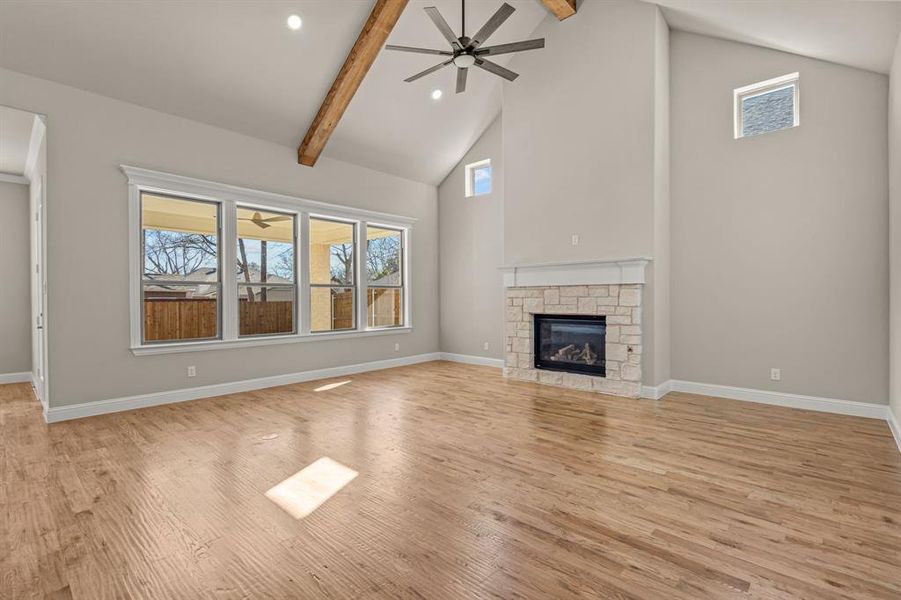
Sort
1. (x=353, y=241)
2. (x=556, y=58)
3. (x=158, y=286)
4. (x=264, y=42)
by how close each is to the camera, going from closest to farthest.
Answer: (x=264, y=42) < (x=158, y=286) < (x=556, y=58) < (x=353, y=241)

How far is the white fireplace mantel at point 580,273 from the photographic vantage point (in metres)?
5.02

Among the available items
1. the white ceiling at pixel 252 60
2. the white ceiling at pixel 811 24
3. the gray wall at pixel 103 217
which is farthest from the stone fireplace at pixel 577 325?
the gray wall at pixel 103 217

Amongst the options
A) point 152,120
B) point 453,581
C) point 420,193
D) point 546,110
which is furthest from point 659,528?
point 420,193

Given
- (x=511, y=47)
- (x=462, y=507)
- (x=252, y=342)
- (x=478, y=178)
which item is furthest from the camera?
(x=478, y=178)

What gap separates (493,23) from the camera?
146 inches

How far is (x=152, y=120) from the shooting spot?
15.9ft

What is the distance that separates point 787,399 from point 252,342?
6356 mm

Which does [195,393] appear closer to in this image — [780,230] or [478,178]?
[478,178]

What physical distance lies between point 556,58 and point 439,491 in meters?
5.60

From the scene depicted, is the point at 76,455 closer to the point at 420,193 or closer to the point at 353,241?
the point at 353,241

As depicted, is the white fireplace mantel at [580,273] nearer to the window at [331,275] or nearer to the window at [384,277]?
the window at [384,277]

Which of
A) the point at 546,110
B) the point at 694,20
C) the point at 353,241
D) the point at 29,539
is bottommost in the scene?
the point at 29,539

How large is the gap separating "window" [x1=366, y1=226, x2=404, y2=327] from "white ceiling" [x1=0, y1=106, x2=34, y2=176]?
4164 mm

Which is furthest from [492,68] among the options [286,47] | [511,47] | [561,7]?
[286,47]
